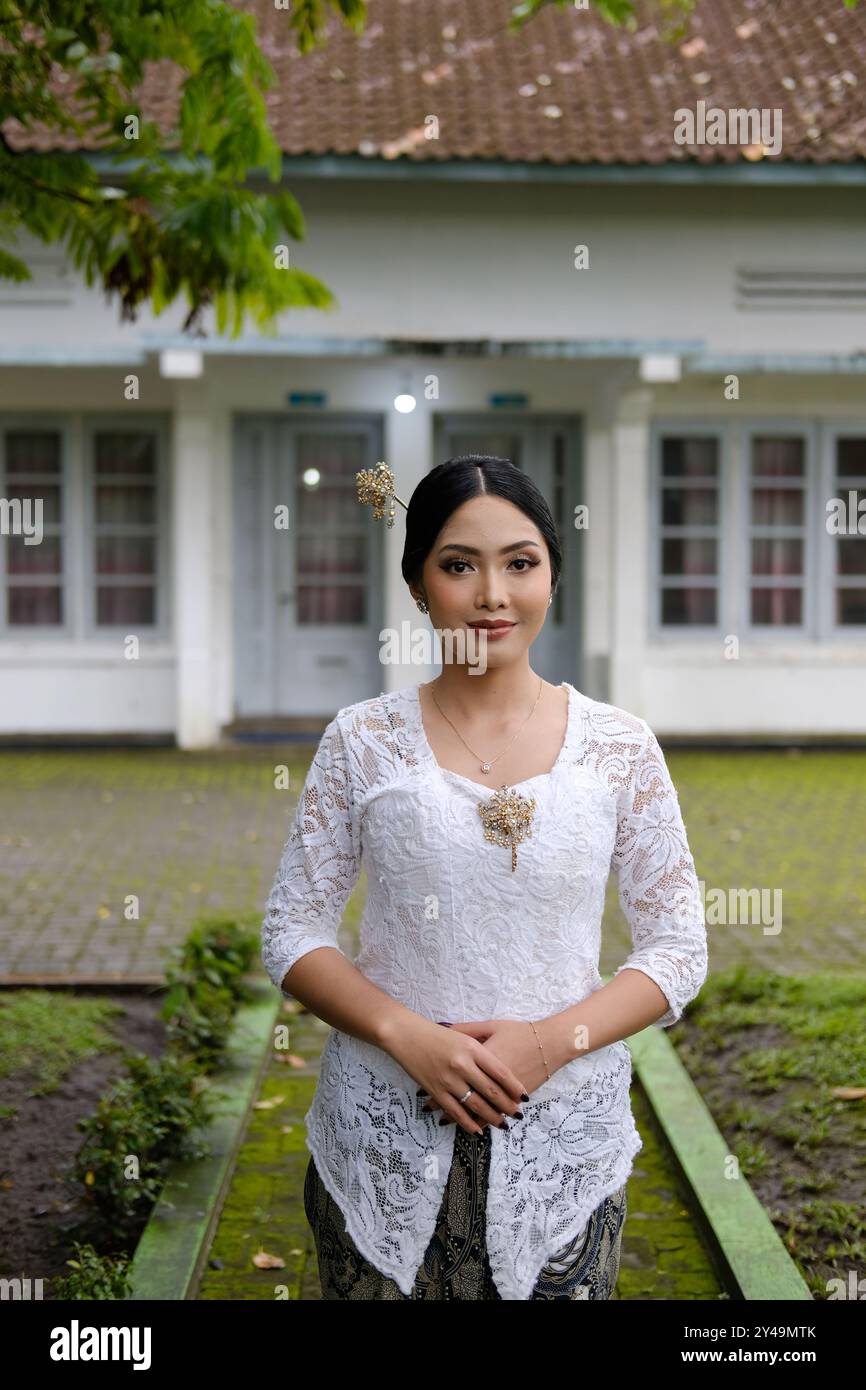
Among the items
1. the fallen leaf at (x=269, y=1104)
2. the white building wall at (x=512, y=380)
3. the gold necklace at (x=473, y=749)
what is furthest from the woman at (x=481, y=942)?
the white building wall at (x=512, y=380)

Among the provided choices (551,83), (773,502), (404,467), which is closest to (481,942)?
(404,467)

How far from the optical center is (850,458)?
14.1 meters

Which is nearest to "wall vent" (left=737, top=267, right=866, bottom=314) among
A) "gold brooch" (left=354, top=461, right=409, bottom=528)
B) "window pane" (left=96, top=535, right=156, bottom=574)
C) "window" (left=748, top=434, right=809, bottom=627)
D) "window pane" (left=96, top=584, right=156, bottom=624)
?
"window" (left=748, top=434, right=809, bottom=627)

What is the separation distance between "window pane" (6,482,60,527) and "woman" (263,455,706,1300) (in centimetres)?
1215

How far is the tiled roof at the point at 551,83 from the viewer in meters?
12.9

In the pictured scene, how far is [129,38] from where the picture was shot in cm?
441

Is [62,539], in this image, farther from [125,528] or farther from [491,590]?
[491,590]

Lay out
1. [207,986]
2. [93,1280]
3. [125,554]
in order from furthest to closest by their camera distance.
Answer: [125,554], [207,986], [93,1280]

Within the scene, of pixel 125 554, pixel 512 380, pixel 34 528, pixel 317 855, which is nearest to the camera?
pixel 317 855

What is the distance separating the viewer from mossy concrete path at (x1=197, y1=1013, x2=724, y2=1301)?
3803 mm

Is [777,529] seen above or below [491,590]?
above

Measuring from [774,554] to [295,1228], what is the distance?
1110cm

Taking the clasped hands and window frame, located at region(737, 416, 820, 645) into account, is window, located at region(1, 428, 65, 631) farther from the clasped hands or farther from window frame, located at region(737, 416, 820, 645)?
the clasped hands

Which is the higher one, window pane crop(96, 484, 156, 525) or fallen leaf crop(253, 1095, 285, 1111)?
window pane crop(96, 484, 156, 525)
